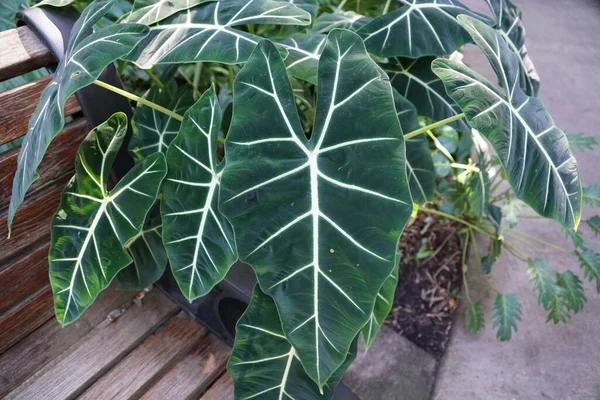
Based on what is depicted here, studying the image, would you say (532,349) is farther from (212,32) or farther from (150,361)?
(212,32)

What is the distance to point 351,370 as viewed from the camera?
1.37 m

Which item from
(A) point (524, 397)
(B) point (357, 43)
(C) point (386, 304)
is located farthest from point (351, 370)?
(B) point (357, 43)

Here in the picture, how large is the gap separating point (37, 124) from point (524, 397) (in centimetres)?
137

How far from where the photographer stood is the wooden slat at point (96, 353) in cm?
97

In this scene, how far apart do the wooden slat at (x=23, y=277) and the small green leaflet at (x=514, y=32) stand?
112cm

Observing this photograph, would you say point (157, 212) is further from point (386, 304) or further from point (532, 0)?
point (532, 0)

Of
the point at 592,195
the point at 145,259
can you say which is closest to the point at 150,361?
the point at 145,259

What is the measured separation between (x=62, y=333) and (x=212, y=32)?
75 cm

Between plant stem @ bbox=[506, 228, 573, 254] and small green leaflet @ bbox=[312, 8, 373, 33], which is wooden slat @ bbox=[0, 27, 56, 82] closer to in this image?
small green leaflet @ bbox=[312, 8, 373, 33]

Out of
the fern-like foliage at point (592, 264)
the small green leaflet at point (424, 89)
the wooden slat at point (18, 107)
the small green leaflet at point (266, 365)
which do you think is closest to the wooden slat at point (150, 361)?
the small green leaflet at point (266, 365)

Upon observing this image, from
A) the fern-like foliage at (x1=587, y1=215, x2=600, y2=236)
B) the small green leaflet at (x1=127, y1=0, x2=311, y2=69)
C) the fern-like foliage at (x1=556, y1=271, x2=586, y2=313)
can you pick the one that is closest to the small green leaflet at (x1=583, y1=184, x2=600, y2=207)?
the fern-like foliage at (x1=587, y1=215, x2=600, y2=236)

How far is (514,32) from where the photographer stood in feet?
3.72

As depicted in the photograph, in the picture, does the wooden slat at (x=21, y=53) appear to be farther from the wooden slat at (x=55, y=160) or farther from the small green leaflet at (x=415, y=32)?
the small green leaflet at (x=415, y=32)

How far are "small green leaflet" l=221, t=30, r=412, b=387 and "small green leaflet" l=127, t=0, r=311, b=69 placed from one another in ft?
0.39
